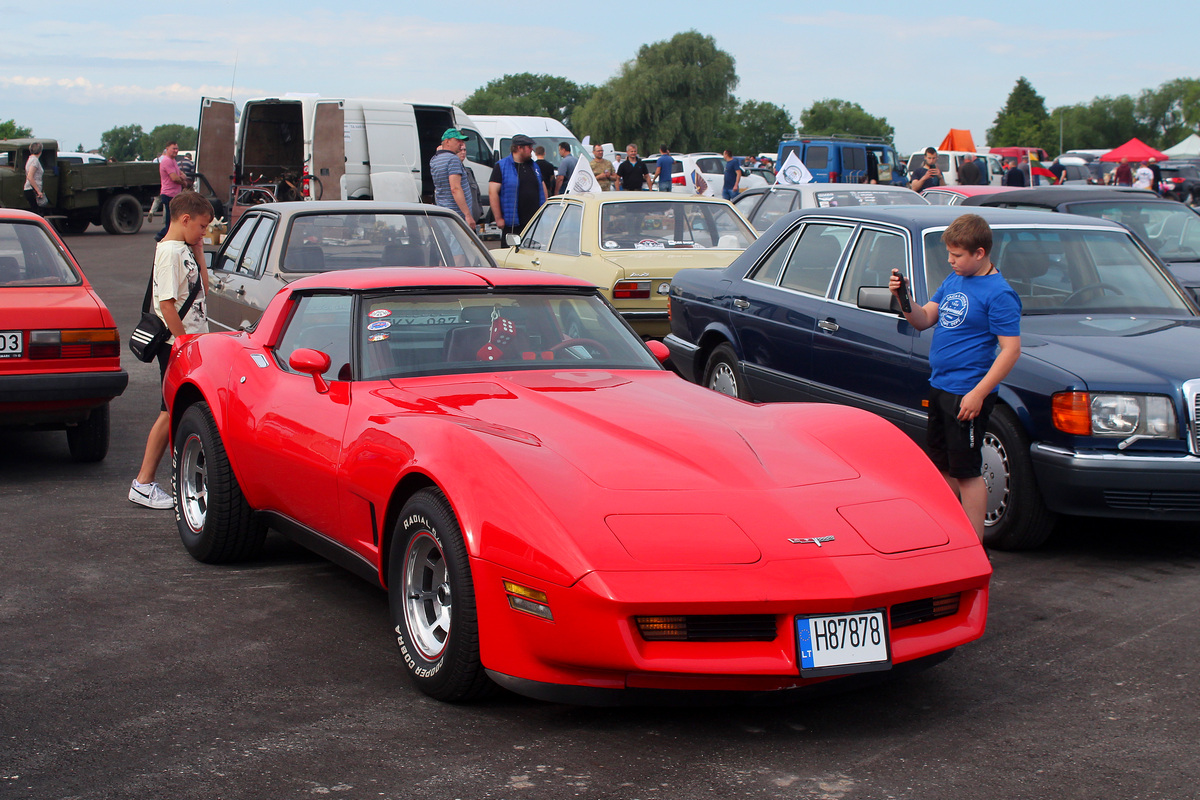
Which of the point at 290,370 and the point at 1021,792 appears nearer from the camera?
the point at 1021,792

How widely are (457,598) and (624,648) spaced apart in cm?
59

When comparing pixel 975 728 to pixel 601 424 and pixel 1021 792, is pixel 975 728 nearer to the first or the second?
pixel 1021 792

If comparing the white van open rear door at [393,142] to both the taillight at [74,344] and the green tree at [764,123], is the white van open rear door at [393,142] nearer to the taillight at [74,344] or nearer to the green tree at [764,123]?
the taillight at [74,344]

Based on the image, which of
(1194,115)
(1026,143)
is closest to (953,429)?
(1026,143)

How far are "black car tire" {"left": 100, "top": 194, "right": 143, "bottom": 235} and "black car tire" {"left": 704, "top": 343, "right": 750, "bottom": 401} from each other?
76.8 feet

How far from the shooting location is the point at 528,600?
3.38 meters

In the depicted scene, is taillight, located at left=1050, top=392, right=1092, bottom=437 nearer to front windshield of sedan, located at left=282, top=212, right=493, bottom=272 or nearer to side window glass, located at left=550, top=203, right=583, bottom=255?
front windshield of sedan, located at left=282, top=212, right=493, bottom=272

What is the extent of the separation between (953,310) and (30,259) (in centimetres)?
570

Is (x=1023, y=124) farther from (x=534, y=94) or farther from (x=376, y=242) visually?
(x=376, y=242)

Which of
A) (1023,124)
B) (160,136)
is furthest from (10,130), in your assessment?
(1023,124)

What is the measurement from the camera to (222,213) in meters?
18.5

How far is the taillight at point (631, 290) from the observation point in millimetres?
10148

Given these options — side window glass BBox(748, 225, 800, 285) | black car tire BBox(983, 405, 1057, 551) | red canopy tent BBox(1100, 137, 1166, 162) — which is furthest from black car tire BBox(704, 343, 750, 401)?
red canopy tent BBox(1100, 137, 1166, 162)

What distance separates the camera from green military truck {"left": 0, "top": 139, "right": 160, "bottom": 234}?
2584cm
